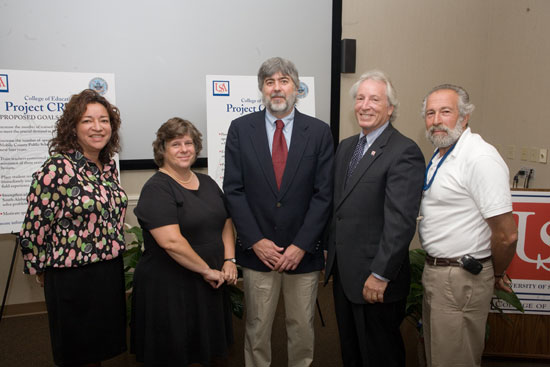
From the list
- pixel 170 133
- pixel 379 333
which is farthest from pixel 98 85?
pixel 379 333

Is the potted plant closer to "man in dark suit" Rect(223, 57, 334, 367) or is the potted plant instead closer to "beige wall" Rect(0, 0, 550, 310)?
"man in dark suit" Rect(223, 57, 334, 367)

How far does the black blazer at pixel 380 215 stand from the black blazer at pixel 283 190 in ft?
0.47

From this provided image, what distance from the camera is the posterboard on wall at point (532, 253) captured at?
2.52 metres

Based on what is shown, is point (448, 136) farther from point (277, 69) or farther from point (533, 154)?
point (533, 154)

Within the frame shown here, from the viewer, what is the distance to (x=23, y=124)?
2.82 metres

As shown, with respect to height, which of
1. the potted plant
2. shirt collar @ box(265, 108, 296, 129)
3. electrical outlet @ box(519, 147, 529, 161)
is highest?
shirt collar @ box(265, 108, 296, 129)

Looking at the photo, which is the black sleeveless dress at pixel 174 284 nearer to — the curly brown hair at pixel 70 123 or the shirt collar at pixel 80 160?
the shirt collar at pixel 80 160

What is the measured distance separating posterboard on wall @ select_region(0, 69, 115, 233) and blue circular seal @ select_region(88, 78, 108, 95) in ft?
0.25

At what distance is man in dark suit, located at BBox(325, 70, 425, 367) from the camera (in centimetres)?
176

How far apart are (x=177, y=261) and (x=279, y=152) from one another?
74 cm

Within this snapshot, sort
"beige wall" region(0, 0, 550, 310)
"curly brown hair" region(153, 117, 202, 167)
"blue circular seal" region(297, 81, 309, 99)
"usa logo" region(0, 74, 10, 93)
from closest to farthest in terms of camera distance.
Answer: "curly brown hair" region(153, 117, 202, 167) → "usa logo" region(0, 74, 10, 93) → "blue circular seal" region(297, 81, 309, 99) → "beige wall" region(0, 0, 550, 310)

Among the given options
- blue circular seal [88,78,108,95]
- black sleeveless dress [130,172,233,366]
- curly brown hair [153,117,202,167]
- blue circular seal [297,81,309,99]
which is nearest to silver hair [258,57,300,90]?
curly brown hair [153,117,202,167]

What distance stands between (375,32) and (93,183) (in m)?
3.15

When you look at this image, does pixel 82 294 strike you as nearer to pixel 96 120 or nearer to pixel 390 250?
pixel 96 120
